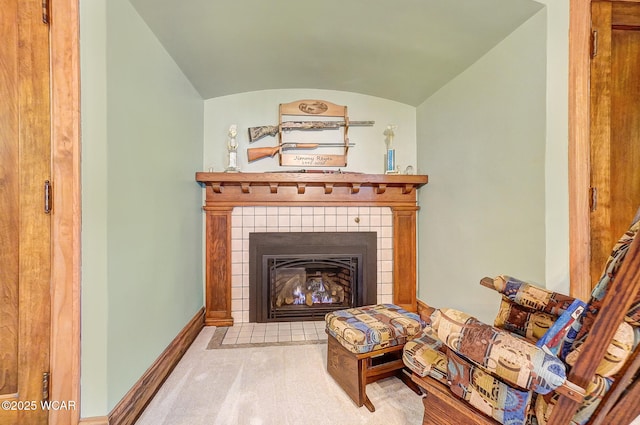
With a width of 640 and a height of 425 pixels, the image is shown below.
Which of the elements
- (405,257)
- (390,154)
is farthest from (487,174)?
(405,257)

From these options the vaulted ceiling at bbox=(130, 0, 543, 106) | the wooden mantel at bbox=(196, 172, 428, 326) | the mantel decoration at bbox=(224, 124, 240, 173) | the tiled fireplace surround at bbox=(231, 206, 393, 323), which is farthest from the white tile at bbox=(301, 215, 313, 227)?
the vaulted ceiling at bbox=(130, 0, 543, 106)

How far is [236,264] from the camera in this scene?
234 centimetres

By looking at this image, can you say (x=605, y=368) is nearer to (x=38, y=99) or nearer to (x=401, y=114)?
(x=38, y=99)

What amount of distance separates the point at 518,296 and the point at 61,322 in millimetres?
1920

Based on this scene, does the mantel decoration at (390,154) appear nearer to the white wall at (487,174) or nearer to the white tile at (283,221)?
the white wall at (487,174)

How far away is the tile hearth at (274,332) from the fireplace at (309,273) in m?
0.07

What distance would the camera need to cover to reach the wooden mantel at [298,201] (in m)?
2.25

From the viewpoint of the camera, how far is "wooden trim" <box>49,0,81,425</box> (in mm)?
1041

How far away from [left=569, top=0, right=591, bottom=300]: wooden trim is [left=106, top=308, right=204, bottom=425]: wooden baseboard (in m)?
2.13

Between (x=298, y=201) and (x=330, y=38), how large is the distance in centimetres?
127

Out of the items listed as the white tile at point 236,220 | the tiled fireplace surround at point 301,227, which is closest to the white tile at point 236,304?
the tiled fireplace surround at point 301,227

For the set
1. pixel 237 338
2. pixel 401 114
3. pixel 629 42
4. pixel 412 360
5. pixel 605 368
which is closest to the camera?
pixel 605 368

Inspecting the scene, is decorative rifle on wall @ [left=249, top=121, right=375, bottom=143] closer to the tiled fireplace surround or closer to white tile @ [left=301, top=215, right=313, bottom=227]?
the tiled fireplace surround

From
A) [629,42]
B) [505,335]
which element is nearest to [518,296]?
[505,335]
